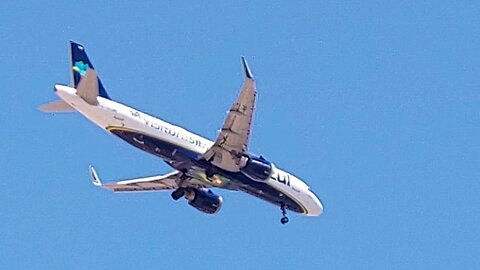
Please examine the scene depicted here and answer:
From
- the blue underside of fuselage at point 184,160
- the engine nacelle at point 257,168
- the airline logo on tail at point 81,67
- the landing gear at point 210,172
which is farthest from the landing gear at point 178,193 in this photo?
the airline logo on tail at point 81,67

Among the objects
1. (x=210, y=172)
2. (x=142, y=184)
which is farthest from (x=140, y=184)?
(x=210, y=172)

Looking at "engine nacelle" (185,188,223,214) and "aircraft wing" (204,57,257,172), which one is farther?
"engine nacelle" (185,188,223,214)

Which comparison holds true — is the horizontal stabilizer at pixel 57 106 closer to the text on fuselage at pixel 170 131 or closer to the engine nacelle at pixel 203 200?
the text on fuselage at pixel 170 131

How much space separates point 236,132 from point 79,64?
10889 millimetres

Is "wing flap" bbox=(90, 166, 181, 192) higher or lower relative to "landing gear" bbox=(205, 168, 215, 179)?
higher

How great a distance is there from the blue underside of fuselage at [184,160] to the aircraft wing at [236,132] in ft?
3.62

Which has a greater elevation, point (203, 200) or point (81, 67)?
point (81, 67)

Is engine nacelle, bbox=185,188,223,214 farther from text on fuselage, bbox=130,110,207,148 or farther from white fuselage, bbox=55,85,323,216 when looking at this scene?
text on fuselage, bbox=130,110,207,148

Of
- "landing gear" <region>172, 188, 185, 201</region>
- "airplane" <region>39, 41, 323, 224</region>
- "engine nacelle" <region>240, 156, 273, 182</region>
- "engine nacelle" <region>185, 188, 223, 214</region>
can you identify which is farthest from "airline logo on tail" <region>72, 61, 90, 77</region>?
"engine nacelle" <region>185, 188, 223, 214</region>

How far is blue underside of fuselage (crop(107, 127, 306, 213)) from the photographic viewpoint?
8131 cm

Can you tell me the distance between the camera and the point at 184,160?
8381 cm

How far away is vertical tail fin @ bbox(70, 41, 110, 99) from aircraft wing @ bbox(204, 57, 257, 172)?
755cm

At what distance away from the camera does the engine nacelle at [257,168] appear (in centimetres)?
8212

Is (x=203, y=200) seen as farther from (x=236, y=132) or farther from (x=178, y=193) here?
(x=236, y=132)
